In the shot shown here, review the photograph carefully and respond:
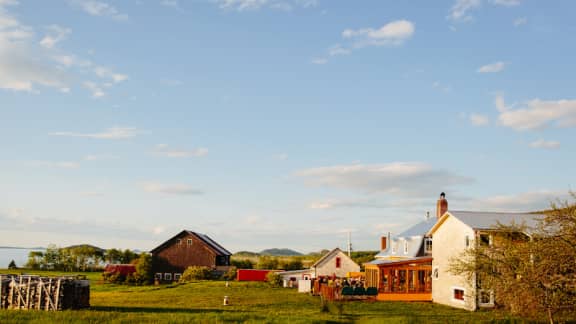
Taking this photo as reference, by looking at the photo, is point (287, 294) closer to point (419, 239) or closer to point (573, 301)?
point (419, 239)

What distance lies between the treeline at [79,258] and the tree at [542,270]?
68.4 meters

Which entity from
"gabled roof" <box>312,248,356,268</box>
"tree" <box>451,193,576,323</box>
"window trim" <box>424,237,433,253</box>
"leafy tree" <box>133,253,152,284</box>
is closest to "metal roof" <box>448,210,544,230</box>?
"window trim" <box>424,237,433,253</box>

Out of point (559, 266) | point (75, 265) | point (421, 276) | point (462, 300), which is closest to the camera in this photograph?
point (559, 266)

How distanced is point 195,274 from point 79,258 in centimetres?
3124

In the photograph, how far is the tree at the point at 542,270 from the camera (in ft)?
76.7

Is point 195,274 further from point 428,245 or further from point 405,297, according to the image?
point 405,297

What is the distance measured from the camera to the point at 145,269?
61719 mm

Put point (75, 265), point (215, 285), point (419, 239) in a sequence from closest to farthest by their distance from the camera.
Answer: point (419, 239) → point (215, 285) → point (75, 265)

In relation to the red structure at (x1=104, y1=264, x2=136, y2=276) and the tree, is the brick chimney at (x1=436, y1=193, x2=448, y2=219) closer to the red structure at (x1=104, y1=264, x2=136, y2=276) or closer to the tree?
the tree

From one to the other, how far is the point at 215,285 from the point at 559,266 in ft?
116

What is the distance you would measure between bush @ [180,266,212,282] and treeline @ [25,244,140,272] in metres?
26.0

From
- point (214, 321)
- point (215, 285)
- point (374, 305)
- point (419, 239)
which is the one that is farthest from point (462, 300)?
point (215, 285)

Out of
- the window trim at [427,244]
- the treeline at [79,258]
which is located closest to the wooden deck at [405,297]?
the window trim at [427,244]

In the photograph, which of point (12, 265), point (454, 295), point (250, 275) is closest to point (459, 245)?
point (454, 295)
